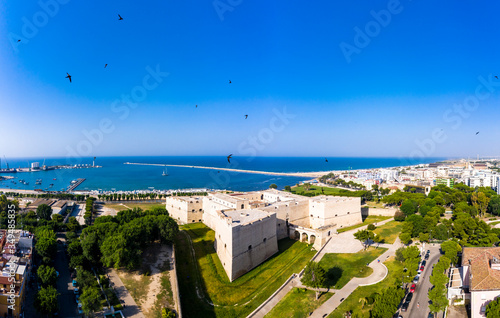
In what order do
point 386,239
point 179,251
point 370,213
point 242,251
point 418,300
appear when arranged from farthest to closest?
point 370,213, point 386,239, point 179,251, point 242,251, point 418,300

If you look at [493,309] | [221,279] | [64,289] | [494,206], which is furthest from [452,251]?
[64,289]

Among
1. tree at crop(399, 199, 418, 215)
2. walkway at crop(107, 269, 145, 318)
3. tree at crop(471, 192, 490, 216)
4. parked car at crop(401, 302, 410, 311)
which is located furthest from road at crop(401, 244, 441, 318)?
tree at crop(471, 192, 490, 216)

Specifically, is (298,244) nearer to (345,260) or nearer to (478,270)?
(345,260)

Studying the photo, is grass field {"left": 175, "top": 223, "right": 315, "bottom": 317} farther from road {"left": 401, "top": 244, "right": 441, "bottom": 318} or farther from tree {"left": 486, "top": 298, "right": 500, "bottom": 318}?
tree {"left": 486, "top": 298, "right": 500, "bottom": 318}

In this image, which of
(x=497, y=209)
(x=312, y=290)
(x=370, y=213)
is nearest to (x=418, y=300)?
(x=312, y=290)

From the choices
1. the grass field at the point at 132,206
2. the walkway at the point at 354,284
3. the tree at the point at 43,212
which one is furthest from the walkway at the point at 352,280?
the grass field at the point at 132,206

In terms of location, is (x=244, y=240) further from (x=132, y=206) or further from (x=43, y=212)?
(x=132, y=206)
